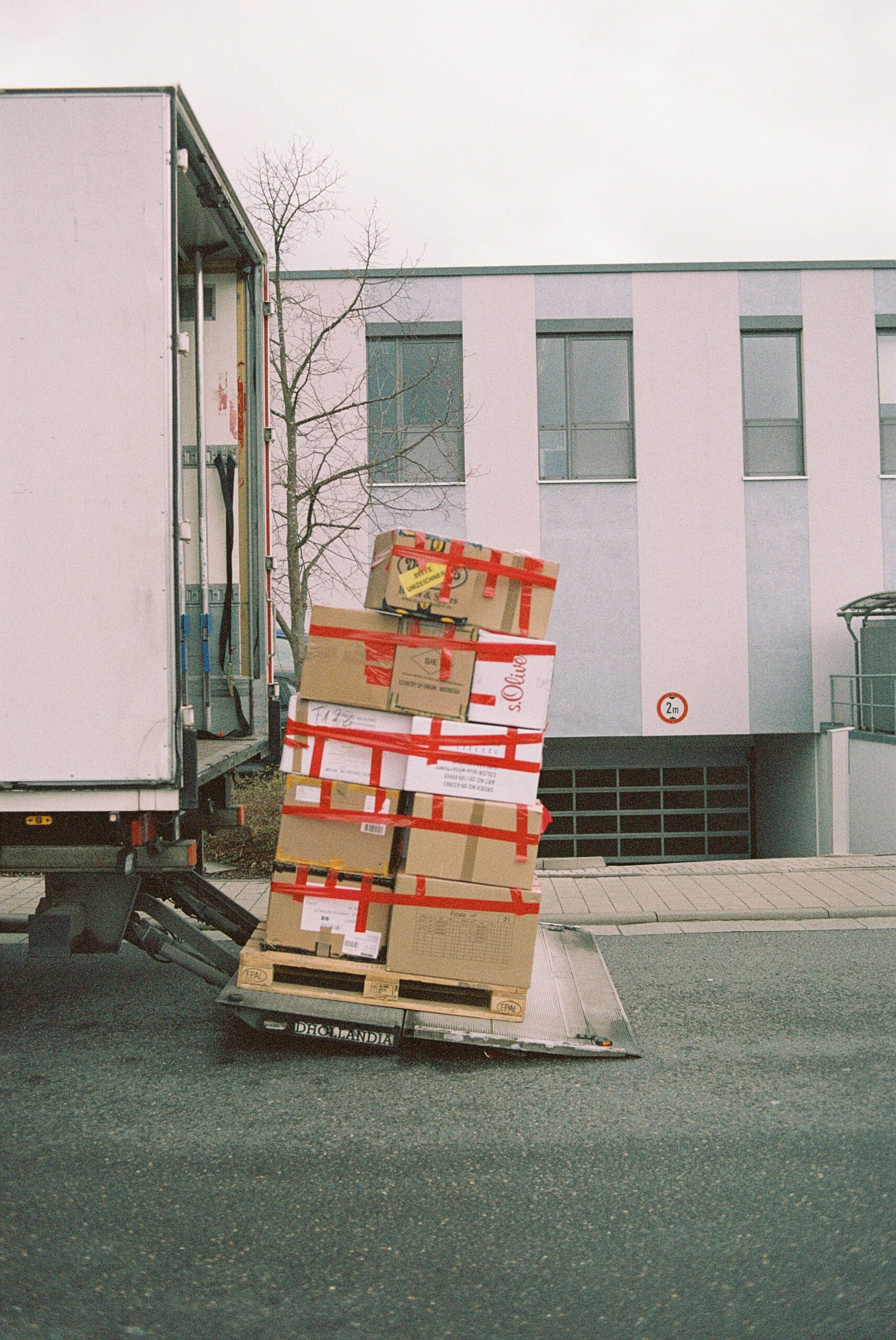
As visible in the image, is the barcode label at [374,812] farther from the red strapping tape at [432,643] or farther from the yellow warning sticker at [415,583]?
the yellow warning sticker at [415,583]

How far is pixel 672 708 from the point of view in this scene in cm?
1500

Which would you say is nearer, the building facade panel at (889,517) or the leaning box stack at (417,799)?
the leaning box stack at (417,799)

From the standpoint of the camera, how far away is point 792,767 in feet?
52.9

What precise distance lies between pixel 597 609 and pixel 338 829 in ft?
36.3

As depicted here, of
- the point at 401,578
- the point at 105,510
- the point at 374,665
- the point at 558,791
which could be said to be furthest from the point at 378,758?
the point at 558,791

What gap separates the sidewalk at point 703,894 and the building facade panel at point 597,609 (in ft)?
18.5

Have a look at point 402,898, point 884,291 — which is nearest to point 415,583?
point 402,898

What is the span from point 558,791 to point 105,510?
13911 millimetres

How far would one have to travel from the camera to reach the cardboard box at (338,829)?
4.39m

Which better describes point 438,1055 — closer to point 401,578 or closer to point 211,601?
point 401,578

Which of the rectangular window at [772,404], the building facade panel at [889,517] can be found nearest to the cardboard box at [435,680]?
the rectangular window at [772,404]

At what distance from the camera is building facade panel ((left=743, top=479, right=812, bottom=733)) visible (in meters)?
15.0

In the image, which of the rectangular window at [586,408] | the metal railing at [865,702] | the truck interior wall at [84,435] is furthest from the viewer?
the rectangular window at [586,408]

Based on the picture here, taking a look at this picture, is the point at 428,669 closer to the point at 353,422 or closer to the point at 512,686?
the point at 512,686
